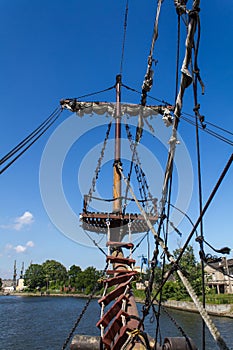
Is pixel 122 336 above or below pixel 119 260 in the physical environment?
below

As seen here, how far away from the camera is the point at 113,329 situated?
637cm

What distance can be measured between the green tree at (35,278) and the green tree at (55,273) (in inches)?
78.7

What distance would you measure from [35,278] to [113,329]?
118 metres

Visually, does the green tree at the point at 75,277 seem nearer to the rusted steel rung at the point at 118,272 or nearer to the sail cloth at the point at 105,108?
the sail cloth at the point at 105,108

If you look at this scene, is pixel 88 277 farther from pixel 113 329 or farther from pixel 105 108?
pixel 113 329

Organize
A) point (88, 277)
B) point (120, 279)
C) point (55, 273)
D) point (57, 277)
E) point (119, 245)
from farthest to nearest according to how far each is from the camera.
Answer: point (55, 273) < point (57, 277) < point (88, 277) < point (119, 245) < point (120, 279)

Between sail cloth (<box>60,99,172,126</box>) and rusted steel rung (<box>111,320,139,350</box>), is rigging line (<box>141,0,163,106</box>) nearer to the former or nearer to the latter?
rusted steel rung (<box>111,320,139,350</box>)

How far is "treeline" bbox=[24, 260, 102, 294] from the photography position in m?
99.1

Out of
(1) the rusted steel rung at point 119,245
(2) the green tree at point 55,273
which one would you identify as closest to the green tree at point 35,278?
(2) the green tree at point 55,273

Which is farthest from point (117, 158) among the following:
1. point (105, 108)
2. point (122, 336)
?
point (122, 336)

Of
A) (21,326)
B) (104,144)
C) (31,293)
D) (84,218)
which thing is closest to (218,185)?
(84,218)

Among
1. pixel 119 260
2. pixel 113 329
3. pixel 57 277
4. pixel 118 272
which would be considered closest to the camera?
pixel 113 329

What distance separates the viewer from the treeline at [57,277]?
99.1 meters

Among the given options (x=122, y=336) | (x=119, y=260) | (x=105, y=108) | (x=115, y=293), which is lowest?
(x=122, y=336)
